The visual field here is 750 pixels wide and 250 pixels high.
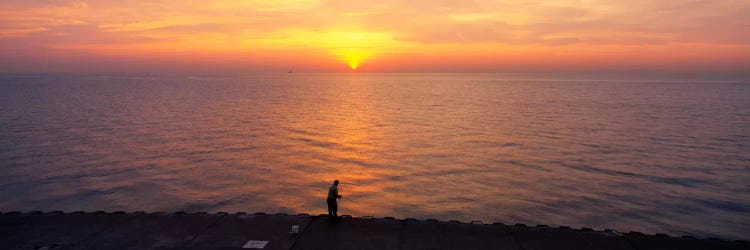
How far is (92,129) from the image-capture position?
54.4 meters

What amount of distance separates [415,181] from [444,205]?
5337 millimetres

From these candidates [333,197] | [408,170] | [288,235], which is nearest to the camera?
[288,235]

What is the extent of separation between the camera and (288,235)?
652 inches

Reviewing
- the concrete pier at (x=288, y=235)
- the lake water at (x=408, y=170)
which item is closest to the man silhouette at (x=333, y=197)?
the concrete pier at (x=288, y=235)

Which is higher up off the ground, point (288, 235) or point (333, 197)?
point (333, 197)

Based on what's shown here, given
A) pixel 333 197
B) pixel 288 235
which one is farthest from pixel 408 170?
pixel 288 235

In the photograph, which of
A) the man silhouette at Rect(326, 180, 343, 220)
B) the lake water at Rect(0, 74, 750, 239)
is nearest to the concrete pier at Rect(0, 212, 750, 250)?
the man silhouette at Rect(326, 180, 343, 220)

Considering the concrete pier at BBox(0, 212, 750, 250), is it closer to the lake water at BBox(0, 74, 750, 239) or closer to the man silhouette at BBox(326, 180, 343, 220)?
the man silhouette at BBox(326, 180, 343, 220)

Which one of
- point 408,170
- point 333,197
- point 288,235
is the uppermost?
point 333,197

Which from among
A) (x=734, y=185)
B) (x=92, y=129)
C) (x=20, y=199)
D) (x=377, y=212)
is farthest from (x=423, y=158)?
(x=92, y=129)

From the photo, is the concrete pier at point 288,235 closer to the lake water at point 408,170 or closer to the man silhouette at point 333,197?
the man silhouette at point 333,197

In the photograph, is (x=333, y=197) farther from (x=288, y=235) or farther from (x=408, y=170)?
(x=408, y=170)

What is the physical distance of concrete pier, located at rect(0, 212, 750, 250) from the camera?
1581cm

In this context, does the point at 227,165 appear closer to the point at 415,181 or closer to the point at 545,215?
the point at 415,181
